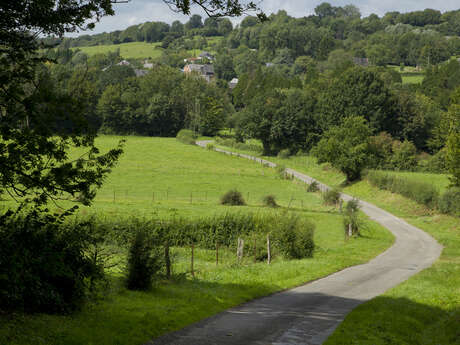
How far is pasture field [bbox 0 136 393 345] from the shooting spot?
1227cm

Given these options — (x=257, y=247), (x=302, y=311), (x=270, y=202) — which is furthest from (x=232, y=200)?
(x=302, y=311)

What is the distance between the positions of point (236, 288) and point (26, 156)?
1082 cm

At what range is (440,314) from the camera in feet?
61.4

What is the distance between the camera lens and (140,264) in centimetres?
1755

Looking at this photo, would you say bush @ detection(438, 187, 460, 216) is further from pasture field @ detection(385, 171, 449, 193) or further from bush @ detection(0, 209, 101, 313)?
bush @ detection(0, 209, 101, 313)

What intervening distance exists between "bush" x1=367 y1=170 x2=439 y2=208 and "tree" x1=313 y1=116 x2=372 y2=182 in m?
Result: 2.73

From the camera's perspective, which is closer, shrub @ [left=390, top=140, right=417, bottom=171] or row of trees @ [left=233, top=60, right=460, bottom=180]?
row of trees @ [left=233, top=60, right=460, bottom=180]

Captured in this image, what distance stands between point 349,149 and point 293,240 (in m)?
42.9

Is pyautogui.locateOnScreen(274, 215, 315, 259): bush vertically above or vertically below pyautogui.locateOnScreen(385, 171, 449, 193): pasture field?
below

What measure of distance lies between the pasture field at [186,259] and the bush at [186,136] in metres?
16.2

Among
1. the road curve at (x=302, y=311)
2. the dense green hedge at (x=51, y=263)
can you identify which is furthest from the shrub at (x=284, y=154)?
the dense green hedge at (x=51, y=263)

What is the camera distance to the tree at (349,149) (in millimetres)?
72188

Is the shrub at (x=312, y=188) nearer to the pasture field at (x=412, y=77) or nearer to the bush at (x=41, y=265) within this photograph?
the bush at (x=41, y=265)

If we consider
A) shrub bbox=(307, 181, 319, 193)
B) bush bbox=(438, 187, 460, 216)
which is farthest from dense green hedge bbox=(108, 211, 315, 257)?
shrub bbox=(307, 181, 319, 193)
